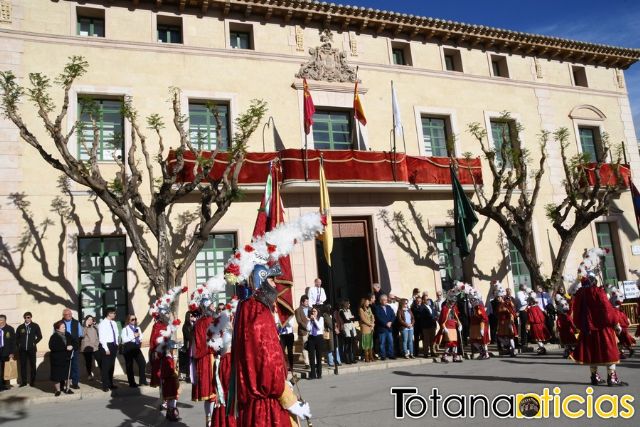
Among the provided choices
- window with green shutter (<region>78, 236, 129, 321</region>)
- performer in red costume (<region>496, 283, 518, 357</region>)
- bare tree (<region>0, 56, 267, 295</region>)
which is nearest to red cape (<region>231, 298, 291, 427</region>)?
bare tree (<region>0, 56, 267, 295</region>)

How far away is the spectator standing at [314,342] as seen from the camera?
38.0 ft

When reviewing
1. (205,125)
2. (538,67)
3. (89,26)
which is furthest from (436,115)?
(89,26)

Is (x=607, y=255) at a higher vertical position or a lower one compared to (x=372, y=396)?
higher

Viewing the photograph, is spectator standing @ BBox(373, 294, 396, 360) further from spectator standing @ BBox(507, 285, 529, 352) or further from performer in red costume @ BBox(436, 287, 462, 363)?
spectator standing @ BBox(507, 285, 529, 352)

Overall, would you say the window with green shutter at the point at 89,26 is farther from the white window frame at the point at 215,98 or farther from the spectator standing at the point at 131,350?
the spectator standing at the point at 131,350

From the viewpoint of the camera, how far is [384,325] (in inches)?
537

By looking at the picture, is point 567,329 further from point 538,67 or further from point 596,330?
point 538,67

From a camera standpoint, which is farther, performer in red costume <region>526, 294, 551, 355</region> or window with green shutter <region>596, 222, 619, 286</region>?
window with green shutter <region>596, 222, 619, 286</region>

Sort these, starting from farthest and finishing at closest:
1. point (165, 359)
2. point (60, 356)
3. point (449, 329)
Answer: point (449, 329)
point (60, 356)
point (165, 359)

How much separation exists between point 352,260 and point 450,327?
4532mm

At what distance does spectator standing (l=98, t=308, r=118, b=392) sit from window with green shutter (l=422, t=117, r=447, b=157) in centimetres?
1188

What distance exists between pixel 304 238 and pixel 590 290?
588 centimetres

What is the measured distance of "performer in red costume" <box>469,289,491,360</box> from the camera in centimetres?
1316

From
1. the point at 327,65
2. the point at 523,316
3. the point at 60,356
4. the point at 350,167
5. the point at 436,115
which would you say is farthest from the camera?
the point at 436,115
